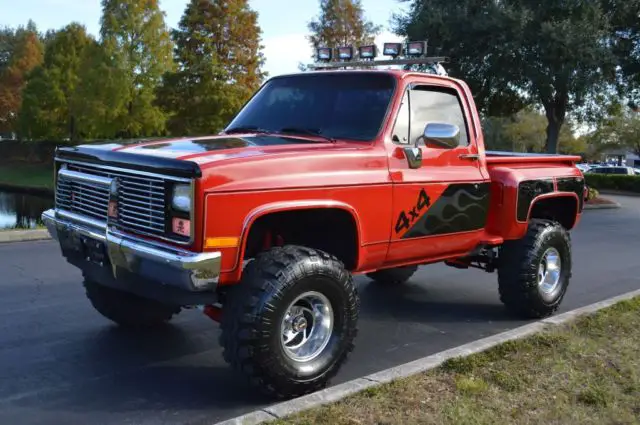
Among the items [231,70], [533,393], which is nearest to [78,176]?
[533,393]

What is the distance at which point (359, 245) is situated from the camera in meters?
4.58

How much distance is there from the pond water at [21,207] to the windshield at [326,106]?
15670mm

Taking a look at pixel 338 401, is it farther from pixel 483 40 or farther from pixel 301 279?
pixel 483 40

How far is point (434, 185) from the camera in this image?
202 inches

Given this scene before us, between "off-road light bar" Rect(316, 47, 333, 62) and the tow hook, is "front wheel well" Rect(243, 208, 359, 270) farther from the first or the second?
"off-road light bar" Rect(316, 47, 333, 62)

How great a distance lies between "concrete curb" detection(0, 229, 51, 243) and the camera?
969 cm

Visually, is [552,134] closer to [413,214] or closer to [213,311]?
[413,214]

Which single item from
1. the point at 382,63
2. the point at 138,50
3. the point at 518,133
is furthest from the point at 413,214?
the point at 518,133

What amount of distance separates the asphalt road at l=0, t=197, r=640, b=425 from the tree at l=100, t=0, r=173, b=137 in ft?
96.2

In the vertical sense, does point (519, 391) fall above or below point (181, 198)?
below

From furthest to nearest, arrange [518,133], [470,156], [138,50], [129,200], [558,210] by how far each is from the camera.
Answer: [518,133], [138,50], [558,210], [470,156], [129,200]

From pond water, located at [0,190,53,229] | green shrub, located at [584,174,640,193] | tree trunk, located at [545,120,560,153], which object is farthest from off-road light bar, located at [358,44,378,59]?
green shrub, located at [584,174,640,193]

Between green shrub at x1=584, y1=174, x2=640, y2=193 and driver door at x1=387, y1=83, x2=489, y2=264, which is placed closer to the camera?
driver door at x1=387, y1=83, x2=489, y2=264

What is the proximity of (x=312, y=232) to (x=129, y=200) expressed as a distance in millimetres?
1312
